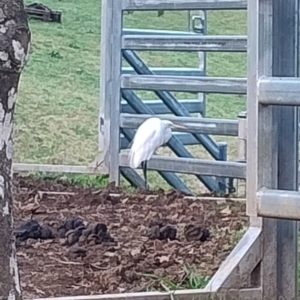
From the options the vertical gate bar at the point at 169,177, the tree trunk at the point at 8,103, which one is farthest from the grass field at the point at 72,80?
the tree trunk at the point at 8,103

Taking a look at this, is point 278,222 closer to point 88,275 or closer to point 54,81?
point 88,275

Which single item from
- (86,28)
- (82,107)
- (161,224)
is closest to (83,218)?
(161,224)

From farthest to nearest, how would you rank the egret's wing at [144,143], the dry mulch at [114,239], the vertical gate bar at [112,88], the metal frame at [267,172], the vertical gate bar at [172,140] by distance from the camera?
the vertical gate bar at [172,140] < the vertical gate bar at [112,88] < the egret's wing at [144,143] < the dry mulch at [114,239] < the metal frame at [267,172]

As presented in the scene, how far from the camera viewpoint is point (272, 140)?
11.8 feet

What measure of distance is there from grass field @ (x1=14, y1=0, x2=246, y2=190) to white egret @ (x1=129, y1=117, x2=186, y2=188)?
1494 mm

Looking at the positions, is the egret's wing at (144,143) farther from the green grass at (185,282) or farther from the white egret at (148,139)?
the green grass at (185,282)

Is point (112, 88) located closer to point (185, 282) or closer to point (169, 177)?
point (169, 177)

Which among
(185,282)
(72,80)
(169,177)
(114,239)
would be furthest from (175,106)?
(72,80)

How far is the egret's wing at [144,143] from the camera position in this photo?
7059 millimetres

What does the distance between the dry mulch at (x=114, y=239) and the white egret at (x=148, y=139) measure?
531 mm

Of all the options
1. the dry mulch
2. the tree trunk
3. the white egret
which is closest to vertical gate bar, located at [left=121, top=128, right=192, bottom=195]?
the white egret

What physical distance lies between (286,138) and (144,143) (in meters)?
3.59

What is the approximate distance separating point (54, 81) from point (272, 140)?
11.0m

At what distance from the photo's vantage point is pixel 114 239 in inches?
192
